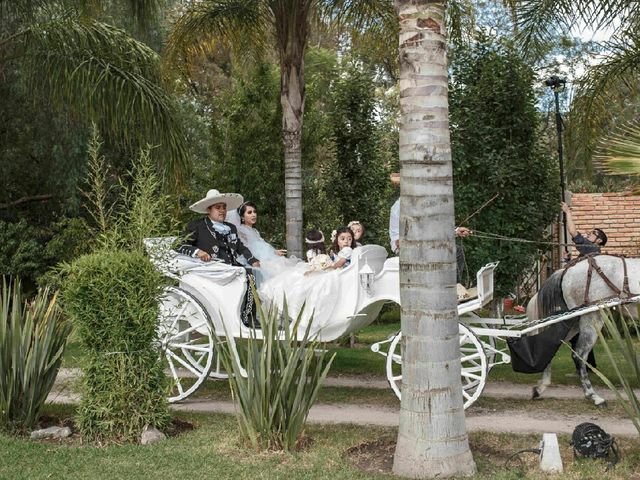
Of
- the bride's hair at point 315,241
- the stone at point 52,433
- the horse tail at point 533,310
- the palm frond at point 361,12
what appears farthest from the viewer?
the palm frond at point 361,12

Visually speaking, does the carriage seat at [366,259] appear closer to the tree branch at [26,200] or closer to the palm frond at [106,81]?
the palm frond at [106,81]

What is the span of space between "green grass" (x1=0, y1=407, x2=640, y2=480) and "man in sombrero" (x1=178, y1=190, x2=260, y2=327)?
2360 millimetres

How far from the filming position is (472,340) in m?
7.89

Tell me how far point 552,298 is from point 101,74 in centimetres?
692

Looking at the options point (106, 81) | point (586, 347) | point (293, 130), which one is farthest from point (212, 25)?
point (586, 347)

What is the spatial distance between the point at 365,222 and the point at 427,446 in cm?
944

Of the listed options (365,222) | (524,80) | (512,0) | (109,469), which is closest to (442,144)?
(109,469)

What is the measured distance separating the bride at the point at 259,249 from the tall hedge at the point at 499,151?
4.36 metres

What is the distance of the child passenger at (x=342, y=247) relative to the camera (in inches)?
343

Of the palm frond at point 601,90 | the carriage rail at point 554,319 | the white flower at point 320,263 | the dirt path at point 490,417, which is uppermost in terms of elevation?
the palm frond at point 601,90

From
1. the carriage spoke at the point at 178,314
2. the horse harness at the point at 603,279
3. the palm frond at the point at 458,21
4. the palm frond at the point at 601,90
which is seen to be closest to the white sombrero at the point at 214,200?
the carriage spoke at the point at 178,314

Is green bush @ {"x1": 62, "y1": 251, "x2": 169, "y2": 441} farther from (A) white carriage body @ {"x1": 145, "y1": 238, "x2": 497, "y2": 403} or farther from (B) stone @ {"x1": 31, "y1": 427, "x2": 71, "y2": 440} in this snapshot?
(A) white carriage body @ {"x1": 145, "y1": 238, "x2": 497, "y2": 403}

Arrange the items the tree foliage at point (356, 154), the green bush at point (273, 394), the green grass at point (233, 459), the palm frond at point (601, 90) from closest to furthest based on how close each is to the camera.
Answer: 1. the green grass at point (233, 459)
2. the green bush at point (273, 394)
3. the palm frond at point (601, 90)
4. the tree foliage at point (356, 154)

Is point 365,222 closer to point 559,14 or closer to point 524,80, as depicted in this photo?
point 524,80
